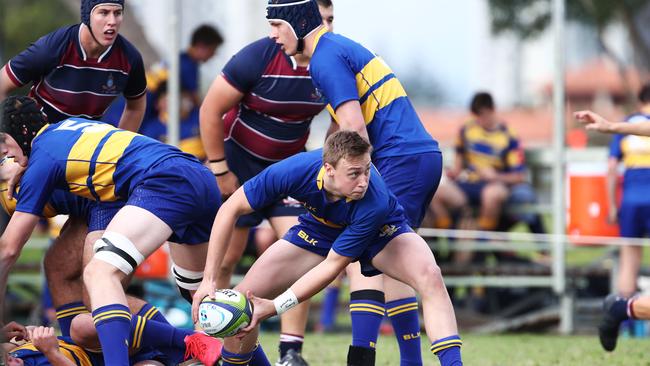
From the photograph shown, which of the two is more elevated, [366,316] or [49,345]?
[49,345]

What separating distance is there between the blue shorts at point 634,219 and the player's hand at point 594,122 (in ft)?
12.6

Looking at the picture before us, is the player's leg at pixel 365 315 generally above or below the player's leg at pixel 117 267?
below

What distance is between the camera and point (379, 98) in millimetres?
5781

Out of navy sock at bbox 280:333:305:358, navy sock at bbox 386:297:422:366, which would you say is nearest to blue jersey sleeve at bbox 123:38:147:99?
navy sock at bbox 280:333:305:358

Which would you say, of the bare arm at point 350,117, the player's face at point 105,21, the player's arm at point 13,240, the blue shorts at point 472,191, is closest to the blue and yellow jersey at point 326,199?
the bare arm at point 350,117

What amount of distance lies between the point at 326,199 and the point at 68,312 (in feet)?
5.21

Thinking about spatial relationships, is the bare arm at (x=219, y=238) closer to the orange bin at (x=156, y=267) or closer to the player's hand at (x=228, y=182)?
the player's hand at (x=228, y=182)

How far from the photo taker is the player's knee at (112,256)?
5164 mm

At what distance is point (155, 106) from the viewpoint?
10688mm

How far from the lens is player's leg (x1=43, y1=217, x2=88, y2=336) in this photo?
5.97m

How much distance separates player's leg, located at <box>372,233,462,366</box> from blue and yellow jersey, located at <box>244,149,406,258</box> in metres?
0.11

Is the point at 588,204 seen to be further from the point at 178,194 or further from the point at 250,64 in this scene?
the point at 178,194

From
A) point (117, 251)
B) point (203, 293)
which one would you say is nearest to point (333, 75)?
point (203, 293)

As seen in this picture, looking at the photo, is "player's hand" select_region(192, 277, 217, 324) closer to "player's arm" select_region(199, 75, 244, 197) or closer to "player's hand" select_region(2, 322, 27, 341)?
"player's hand" select_region(2, 322, 27, 341)
